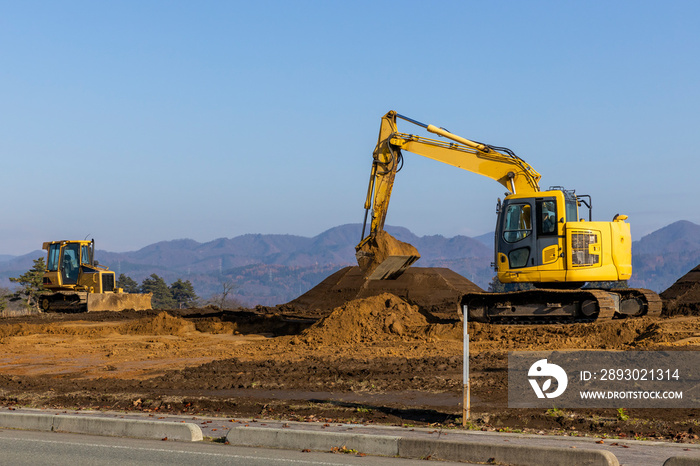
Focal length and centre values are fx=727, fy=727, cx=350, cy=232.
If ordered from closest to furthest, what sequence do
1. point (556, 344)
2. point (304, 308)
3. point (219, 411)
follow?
1. point (219, 411)
2. point (556, 344)
3. point (304, 308)

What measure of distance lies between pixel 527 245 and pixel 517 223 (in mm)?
730

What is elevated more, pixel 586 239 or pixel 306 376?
pixel 586 239

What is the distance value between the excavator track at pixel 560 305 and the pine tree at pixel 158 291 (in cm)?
6440

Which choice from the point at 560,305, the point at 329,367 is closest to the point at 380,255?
the point at 560,305

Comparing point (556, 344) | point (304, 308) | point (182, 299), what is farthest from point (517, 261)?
point (182, 299)

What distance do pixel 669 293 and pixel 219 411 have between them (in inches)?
1071

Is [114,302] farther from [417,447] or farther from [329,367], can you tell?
[417,447]

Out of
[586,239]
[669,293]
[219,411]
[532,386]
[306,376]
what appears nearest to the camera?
[219,411]

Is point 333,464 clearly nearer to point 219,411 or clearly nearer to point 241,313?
point 219,411

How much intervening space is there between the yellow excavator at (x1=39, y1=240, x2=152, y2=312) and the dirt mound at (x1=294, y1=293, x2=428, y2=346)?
19.0m

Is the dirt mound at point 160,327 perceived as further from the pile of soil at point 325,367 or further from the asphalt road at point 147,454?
the asphalt road at point 147,454

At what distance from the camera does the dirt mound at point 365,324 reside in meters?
21.6

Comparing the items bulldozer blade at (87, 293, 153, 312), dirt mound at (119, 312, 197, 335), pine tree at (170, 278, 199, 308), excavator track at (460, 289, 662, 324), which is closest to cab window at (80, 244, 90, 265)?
bulldozer blade at (87, 293, 153, 312)

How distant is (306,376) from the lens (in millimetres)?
14734
